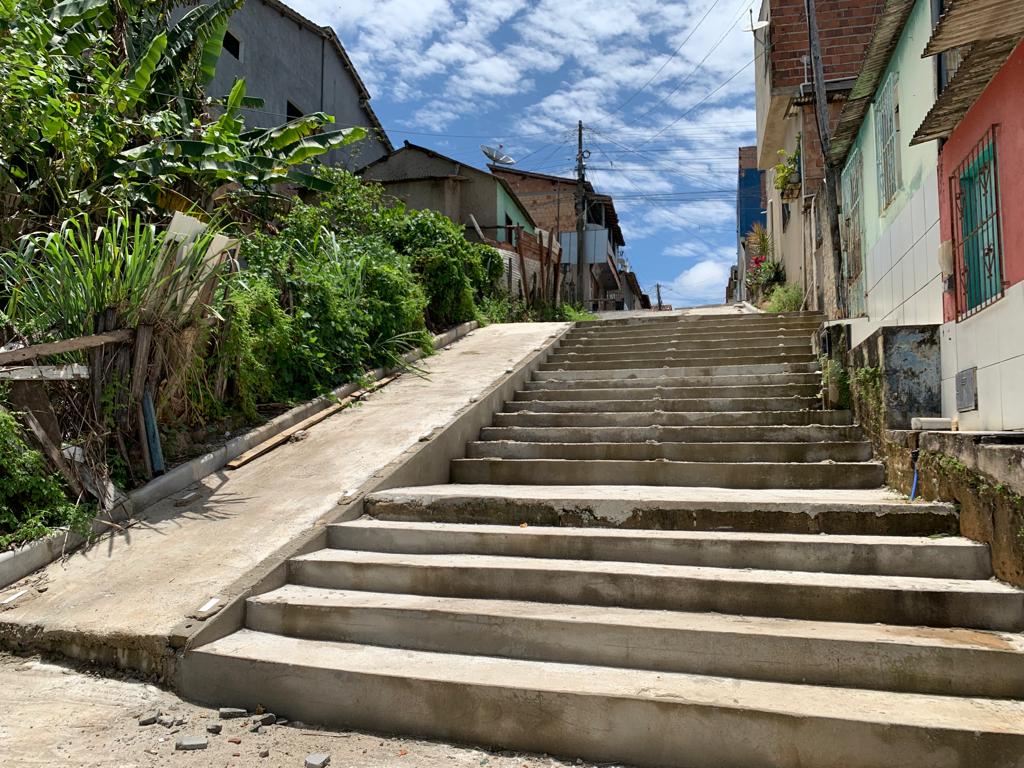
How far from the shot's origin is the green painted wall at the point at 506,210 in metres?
19.8

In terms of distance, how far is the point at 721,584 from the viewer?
11.5 feet

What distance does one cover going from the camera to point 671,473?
5414 mm

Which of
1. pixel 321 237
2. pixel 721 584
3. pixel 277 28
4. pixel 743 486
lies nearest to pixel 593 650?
pixel 721 584

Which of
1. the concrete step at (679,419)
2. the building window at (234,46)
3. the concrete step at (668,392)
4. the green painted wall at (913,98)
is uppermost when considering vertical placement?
the building window at (234,46)

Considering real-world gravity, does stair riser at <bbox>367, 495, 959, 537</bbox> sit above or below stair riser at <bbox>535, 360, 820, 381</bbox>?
below

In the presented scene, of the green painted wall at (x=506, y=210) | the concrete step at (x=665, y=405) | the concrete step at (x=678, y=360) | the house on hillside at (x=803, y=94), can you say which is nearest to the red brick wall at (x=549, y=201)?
the green painted wall at (x=506, y=210)

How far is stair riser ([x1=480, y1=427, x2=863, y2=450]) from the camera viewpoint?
18.8 feet

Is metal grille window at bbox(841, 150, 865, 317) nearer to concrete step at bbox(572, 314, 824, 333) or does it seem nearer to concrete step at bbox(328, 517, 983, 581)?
concrete step at bbox(572, 314, 824, 333)

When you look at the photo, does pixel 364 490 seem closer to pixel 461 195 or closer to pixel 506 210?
Result: pixel 461 195

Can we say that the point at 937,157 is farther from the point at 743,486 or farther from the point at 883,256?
the point at 743,486

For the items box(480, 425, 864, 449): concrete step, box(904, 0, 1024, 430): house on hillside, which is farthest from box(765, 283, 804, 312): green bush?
box(904, 0, 1024, 430): house on hillside

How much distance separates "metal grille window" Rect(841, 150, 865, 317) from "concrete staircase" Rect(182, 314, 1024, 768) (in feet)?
9.86

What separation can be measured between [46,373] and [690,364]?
255 inches

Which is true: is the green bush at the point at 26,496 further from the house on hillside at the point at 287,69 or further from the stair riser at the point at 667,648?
the house on hillside at the point at 287,69
